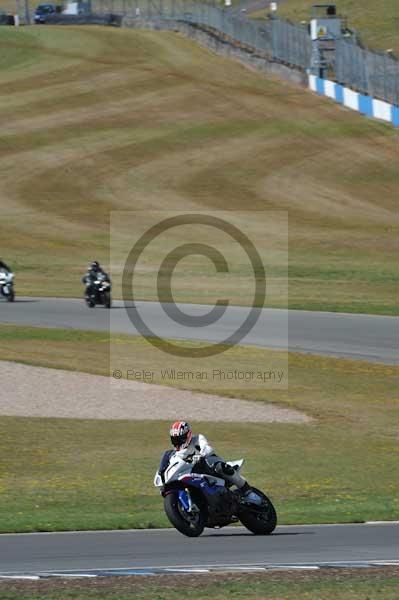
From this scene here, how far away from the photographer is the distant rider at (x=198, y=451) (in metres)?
14.5

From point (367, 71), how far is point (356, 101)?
3.14 m

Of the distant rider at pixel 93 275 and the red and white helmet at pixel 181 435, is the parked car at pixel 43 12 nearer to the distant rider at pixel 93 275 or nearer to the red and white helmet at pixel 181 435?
the distant rider at pixel 93 275

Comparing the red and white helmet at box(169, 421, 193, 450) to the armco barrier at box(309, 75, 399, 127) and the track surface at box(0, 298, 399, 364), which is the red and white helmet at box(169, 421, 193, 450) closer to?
the track surface at box(0, 298, 399, 364)

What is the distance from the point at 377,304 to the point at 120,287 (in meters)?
10.0

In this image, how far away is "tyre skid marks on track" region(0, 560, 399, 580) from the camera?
1287 cm

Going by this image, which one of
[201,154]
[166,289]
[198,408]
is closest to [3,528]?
[198,408]

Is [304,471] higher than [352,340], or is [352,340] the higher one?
[304,471]

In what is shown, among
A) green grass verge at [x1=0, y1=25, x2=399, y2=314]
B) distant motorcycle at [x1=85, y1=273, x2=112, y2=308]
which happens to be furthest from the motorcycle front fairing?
green grass verge at [x1=0, y1=25, x2=399, y2=314]

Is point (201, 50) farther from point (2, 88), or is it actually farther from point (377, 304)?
point (377, 304)

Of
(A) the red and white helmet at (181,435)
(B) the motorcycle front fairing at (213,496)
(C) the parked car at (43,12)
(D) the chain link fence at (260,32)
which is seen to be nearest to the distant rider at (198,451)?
(A) the red and white helmet at (181,435)

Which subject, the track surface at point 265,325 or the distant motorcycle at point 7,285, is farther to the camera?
the distant motorcycle at point 7,285

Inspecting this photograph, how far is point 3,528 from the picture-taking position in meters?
15.7

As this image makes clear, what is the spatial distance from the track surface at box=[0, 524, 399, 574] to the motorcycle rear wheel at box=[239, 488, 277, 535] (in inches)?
4.9

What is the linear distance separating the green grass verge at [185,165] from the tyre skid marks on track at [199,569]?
25.4 meters
